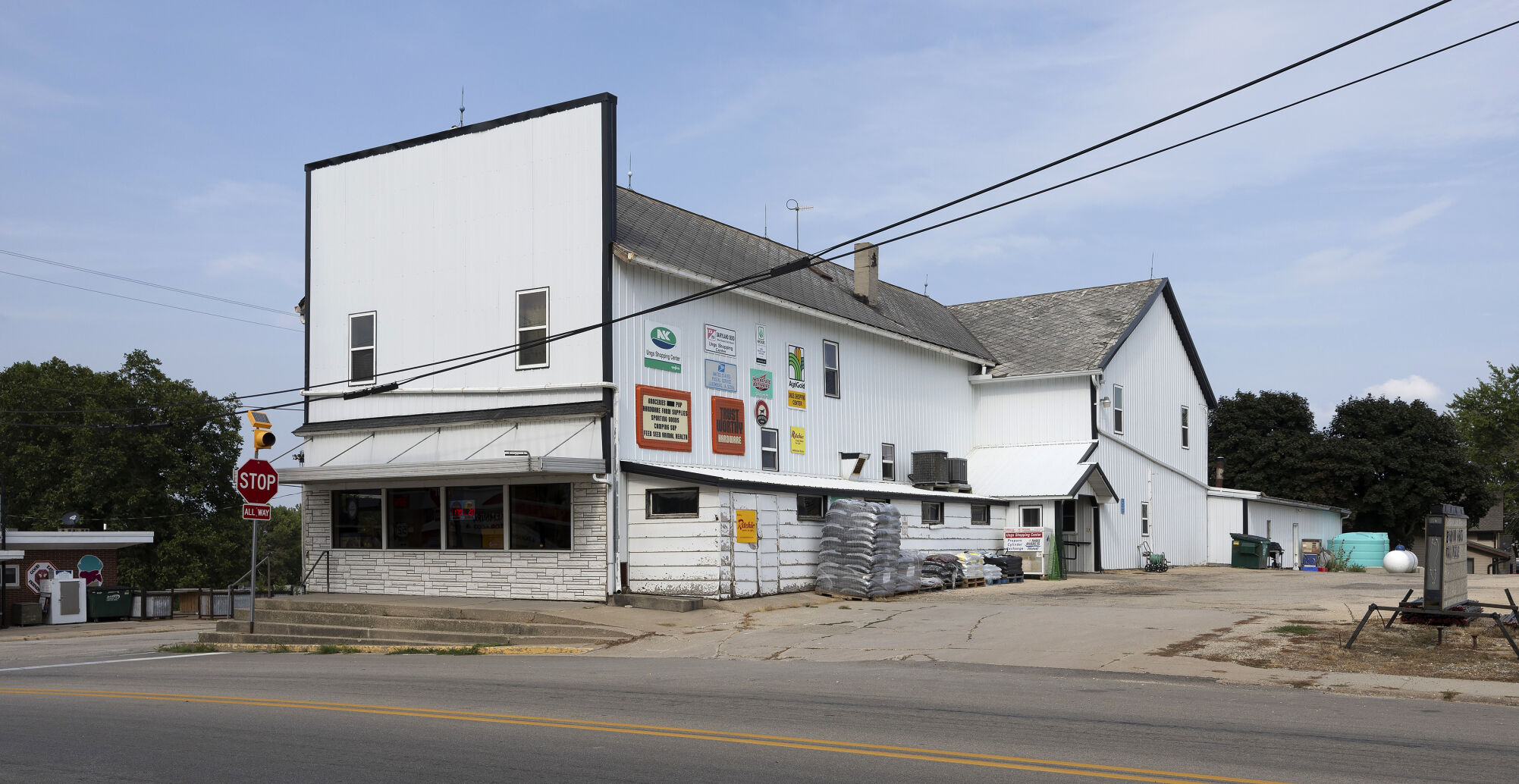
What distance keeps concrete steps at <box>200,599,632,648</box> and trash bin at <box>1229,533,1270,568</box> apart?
26.4 m

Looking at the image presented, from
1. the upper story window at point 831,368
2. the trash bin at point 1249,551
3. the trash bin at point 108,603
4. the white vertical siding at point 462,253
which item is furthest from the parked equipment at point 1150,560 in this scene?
the trash bin at point 108,603

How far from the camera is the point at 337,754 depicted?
864 cm

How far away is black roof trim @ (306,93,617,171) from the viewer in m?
22.7

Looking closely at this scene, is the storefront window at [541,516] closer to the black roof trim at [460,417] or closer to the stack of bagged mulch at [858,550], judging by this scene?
the black roof trim at [460,417]

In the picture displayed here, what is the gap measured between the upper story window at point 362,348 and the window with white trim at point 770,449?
846 centimetres

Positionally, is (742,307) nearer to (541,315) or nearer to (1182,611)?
(541,315)

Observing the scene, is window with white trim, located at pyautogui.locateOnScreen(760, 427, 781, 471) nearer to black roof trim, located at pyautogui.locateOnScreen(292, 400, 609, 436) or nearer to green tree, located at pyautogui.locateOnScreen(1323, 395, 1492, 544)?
black roof trim, located at pyautogui.locateOnScreen(292, 400, 609, 436)

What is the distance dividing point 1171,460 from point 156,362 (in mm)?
44015

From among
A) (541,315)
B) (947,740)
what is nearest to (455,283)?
(541,315)

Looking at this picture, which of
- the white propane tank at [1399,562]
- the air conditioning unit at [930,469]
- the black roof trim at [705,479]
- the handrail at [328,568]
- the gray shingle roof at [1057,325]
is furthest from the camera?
the gray shingle roof at [1057,325]

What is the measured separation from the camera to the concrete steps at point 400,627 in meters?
18.8

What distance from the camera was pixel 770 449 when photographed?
2647cm

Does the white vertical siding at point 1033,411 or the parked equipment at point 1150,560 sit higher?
the white vertical siding at point 1033,411

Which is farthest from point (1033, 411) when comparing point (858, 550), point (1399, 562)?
point (858, 550)
